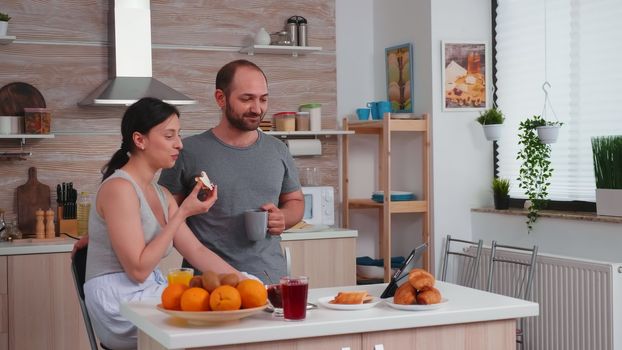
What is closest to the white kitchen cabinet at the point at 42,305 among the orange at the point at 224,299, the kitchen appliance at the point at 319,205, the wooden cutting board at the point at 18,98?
the wooden cutting board at the point at 18,98

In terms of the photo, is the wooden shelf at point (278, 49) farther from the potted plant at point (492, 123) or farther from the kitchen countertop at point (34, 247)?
the kitchen countertop at point (34, 247)

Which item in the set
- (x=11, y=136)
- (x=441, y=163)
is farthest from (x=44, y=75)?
(x=441, y=163)

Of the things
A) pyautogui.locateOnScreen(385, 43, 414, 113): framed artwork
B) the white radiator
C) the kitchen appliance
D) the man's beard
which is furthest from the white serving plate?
pyautogui.locateOnScreen(385, 43, 414, 113): framed artwork

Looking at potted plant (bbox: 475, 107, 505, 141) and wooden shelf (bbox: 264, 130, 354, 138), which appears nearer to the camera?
potted plant (bbox: 475, 107, 505, 141)

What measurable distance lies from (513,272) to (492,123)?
923mm

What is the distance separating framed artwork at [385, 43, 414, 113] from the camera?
5.54m

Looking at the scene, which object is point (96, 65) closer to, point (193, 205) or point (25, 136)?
point (25, 136)

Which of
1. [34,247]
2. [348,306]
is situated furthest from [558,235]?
[34,247]

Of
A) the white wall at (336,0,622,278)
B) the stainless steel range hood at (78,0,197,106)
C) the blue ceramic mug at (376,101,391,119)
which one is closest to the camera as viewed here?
the stainless steel range hood at (78,0,197,106)

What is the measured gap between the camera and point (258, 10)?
5.54m

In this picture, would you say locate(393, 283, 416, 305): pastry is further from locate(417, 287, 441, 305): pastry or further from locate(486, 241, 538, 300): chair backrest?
locate(486, 241, 538, 300): chair backrest

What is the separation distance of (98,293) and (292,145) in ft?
9.86

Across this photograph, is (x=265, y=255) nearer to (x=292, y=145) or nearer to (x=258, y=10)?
(x=292, y=145)

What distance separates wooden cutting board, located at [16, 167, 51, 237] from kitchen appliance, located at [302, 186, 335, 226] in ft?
5.08
